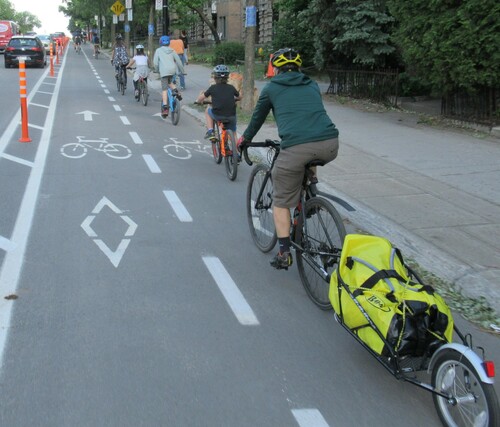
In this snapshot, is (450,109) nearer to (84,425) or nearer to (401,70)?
(401,70)

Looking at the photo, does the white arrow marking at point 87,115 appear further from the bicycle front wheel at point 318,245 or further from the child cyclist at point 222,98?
the bicycle front wheel at point 318,245

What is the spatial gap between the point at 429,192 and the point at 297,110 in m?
3.88

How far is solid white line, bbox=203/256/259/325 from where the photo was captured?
4598mm

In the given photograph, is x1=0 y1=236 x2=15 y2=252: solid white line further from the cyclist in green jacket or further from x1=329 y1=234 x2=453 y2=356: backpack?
x1=329 y1=234 x2=453 y2=356: backpack

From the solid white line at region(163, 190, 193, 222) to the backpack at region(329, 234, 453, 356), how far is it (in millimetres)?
3391

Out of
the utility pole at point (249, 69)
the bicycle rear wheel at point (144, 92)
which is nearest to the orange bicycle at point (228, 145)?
the utility pole at point (249, 69)

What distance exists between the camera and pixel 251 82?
1605 cm

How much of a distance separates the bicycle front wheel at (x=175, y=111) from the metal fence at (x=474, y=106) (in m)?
6.20

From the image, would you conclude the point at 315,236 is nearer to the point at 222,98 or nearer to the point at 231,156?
the point at 231,156

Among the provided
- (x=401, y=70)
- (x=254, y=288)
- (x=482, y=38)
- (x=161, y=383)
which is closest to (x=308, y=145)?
(x=254, y=288)

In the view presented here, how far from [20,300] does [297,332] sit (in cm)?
213

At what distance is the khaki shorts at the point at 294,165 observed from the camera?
4.78 m

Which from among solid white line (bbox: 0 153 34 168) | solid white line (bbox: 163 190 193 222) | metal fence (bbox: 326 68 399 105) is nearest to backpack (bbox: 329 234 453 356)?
solid white line (bbox: 163 190 193 222)

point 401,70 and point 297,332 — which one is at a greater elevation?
point 401,70
